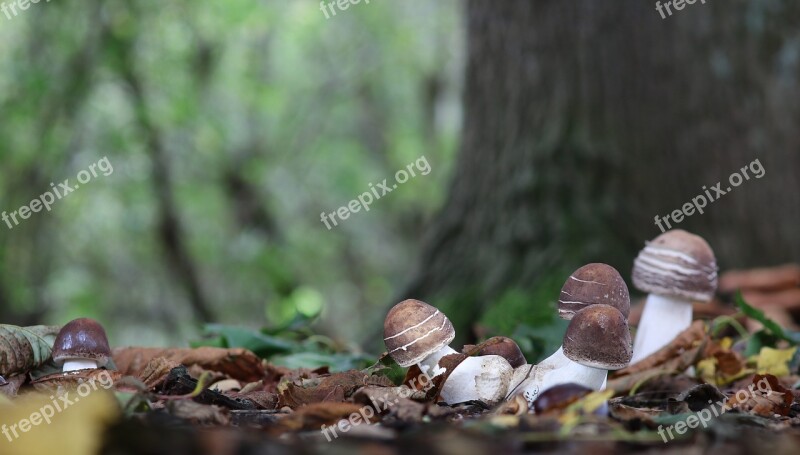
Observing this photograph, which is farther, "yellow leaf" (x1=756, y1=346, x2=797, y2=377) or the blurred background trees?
the blurred background trees

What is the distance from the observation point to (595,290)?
250 centimetres

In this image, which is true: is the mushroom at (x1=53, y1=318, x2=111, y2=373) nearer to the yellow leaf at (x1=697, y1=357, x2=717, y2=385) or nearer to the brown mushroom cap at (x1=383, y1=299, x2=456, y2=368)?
the brown mushroom cap at (x1=383, y1=299, x2=456, y2=368)

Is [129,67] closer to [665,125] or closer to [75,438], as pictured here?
[665,125]

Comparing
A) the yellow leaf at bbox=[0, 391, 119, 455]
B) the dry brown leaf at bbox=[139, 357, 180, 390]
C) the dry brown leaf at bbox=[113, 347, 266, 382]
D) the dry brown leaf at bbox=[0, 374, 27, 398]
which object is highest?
the dry brown leaf at bbox=[0, 374, 27, 398]

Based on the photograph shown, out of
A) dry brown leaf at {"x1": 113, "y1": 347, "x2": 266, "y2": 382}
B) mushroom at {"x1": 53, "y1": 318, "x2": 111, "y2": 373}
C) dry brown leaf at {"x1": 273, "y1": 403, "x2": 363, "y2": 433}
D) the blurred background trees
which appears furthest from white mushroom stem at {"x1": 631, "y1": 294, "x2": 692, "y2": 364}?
mushroom at {"x1": 53, "y1": 318, "x2": 111, "y2": 373}

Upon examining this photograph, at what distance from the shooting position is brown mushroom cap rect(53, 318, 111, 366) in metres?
2.43

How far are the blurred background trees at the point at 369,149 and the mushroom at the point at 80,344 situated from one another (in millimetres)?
1217

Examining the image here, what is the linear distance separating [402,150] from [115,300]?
23.6ft

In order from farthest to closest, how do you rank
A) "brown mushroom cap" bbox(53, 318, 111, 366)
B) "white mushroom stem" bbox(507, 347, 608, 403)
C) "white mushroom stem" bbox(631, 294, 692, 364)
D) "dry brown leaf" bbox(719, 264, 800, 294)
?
"dry brown leaf" bbox(719, 264, 800, 294)
"white mushroom stem" bbox(631, 294, 692, 364)
"brown mushroom cap" bbox(53, 318, 111, 366)
"white mushroom stem" bbox(507, 347, 608, 403)

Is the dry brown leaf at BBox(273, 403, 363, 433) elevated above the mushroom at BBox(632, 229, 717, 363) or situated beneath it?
elevated above

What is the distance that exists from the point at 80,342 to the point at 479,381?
1.21 metres

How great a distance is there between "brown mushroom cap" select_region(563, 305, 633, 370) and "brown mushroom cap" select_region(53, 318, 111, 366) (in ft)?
4.66

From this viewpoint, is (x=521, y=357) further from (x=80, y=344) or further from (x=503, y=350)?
(x=80, y=344)

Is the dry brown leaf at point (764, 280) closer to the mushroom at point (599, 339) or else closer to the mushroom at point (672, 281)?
the mushroom at point (672, 281)
